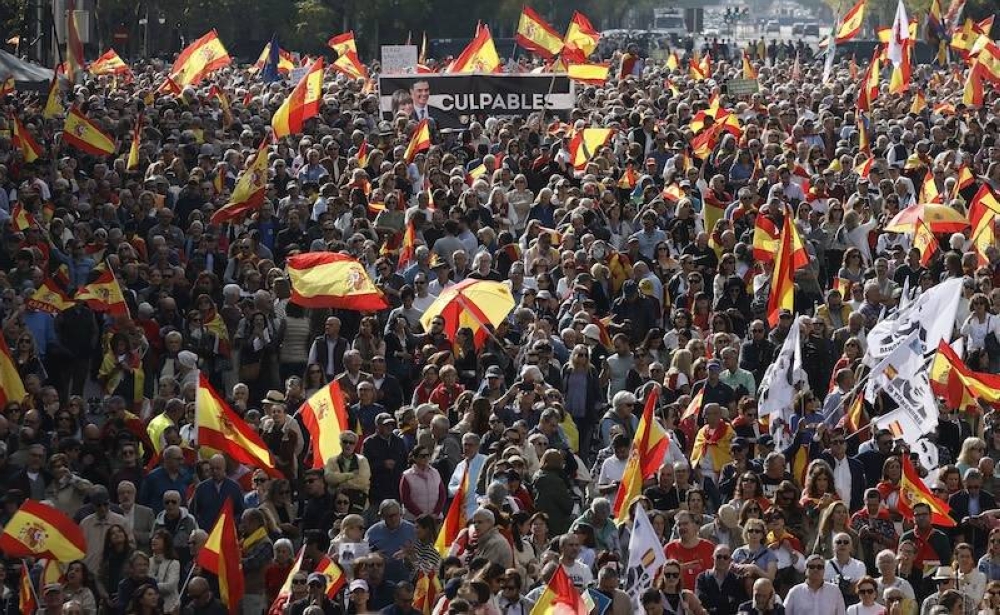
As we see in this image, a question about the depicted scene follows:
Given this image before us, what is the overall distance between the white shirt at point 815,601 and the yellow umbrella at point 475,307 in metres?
6.00

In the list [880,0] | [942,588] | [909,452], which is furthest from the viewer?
[880,0]

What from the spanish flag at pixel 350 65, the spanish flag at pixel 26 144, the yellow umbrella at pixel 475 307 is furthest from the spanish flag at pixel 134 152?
the spanish flag at pixel 350 65

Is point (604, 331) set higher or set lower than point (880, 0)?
higher

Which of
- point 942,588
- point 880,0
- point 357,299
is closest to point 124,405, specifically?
point 357,299

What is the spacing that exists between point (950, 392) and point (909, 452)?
1.10 meters

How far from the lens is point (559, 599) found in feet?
45.0

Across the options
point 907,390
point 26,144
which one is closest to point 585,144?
point 26,144

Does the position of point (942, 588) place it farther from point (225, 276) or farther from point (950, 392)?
point (225, 276)

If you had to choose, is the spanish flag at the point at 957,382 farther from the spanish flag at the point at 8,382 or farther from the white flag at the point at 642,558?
the spanish flag at the point at 8,382

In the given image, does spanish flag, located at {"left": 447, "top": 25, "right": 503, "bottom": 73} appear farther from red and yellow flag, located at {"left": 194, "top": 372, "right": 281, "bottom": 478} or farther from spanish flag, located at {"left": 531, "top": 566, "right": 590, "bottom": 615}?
spanish flag, located at {"left": 531, "top": 566, "right": 590, "bottom": 615}

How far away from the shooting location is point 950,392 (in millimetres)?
18062

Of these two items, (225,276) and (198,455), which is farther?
(225,276)

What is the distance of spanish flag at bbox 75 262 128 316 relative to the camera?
2066cm

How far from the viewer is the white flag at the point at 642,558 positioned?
14.9 metres
